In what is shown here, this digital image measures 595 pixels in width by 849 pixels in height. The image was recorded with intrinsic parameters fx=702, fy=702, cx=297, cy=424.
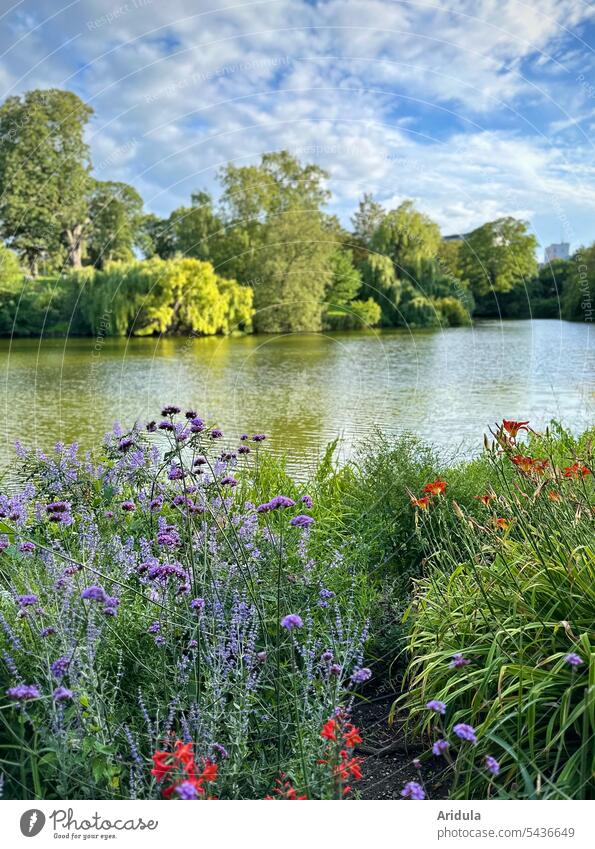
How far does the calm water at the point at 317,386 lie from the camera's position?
9.19 m

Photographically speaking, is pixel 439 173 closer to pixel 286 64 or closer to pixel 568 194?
pixel 568 194

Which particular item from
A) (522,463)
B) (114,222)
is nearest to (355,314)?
(114,222)

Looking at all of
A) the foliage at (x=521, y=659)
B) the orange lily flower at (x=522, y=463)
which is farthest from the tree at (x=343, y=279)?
the foliage at (x=521, y=659)

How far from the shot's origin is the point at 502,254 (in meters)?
17.0

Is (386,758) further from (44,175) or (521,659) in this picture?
(44,175)

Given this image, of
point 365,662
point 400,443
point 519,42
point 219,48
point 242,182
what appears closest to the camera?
point 365,662

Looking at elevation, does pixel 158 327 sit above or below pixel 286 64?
below

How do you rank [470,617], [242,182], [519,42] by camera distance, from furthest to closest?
[242,182], [519,42], [470,617]

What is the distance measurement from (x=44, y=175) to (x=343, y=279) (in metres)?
8.98

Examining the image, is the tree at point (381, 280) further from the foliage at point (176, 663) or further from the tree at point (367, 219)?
the foliage at point (176, 663)

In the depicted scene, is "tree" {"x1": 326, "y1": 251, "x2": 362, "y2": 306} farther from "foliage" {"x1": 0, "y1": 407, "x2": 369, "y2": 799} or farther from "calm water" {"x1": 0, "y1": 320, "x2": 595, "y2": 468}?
"foliage" {"x1": 0, "y1": 407, "x2": 369, "y2": 799}

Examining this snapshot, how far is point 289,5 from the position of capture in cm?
525

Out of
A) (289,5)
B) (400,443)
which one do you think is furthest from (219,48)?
(400,443)

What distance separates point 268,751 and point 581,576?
4.37 ft
